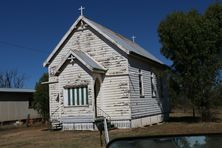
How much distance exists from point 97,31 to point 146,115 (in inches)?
235

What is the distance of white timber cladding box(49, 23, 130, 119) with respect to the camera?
1992cm

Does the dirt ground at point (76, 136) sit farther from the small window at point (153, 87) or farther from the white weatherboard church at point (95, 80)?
the small window at point (153, 87)

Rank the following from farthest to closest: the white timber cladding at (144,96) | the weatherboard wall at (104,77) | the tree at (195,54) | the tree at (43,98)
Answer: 1. the tree at (43,98)
2. the tree at (195,54)
3. the white timber cladding at (144,96)
4. the weatherboard wall at (104,77)

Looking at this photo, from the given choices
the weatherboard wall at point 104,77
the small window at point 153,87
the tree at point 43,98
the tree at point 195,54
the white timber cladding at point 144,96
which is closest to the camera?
the weatherboard wall at point 104,77

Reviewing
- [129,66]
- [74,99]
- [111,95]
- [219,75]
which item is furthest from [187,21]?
[74,99]

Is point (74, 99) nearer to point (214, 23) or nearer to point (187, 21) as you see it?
point (187, 21)

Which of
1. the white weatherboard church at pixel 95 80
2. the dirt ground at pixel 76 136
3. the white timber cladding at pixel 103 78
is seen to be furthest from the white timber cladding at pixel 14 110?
the dirt ground at pixel 76 136

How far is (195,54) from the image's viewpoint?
74.8 ft

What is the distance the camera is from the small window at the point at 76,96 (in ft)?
65.2

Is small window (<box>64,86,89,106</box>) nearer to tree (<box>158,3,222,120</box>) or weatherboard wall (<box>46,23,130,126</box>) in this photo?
weatherboard wall (<box>46,23,130,126</box>)

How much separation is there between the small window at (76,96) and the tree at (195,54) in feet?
23.1

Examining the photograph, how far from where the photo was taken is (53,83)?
892 inches

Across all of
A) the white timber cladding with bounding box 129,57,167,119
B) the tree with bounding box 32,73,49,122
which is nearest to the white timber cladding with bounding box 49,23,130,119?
the white timber cladding with bounding box 129,57,167,119

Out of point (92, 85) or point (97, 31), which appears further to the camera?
point (97, 31)
